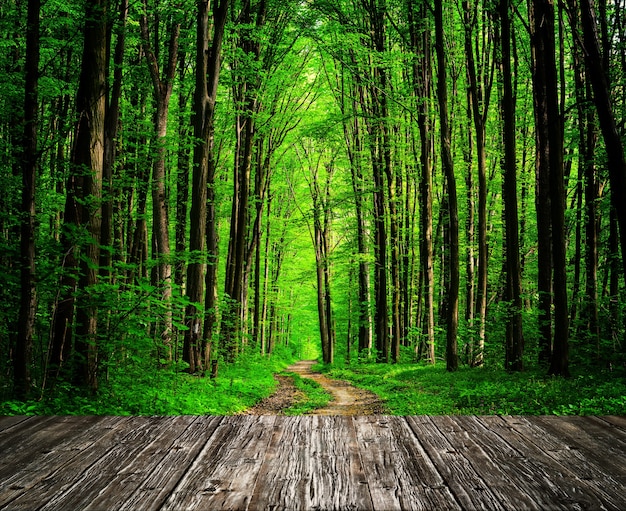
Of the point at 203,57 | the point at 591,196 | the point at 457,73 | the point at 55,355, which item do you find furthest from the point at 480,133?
the point at 55,355

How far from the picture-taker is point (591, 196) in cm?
1345

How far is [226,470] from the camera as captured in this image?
2.17 m

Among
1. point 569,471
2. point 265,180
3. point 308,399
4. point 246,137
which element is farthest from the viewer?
point 265,180

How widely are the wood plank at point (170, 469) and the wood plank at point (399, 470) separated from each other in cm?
83

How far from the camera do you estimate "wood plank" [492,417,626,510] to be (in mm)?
1854

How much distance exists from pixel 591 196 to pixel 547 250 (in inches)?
92.9

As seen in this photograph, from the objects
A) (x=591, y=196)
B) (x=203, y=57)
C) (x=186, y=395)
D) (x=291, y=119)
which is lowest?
(x=186, y=395)

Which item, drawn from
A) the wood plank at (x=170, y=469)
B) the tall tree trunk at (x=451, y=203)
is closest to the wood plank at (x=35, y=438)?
the wood plank at (x=170, y=469)

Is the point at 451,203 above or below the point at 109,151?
below

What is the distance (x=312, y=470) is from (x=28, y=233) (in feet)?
17.2

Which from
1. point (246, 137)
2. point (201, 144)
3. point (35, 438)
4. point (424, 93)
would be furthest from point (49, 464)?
point (424, 93)

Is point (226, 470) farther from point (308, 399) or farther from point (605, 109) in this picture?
point (308, 399)

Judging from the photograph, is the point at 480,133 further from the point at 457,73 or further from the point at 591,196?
the point at 457,73

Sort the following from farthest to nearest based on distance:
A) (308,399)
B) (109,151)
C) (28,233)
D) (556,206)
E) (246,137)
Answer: (246,137), (308,399), (556,206), (109,151), (28,233)
